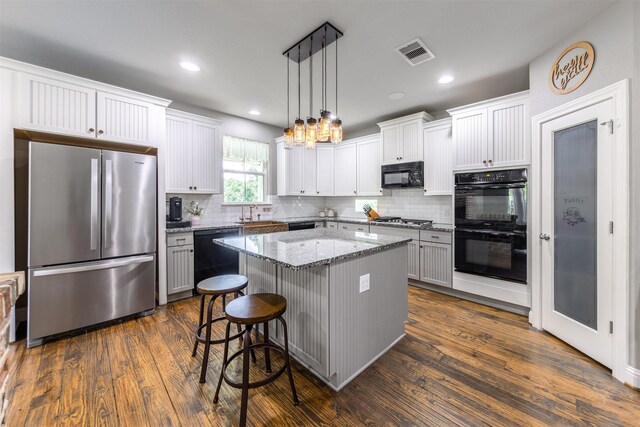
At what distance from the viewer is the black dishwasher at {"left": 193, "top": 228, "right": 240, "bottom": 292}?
12.0ft

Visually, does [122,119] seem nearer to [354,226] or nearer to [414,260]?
[354,226]

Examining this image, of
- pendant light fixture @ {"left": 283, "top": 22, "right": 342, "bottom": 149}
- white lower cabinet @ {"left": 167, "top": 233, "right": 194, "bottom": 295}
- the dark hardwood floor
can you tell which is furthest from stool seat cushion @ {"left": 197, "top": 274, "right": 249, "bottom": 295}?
white lower cabinet @ {"left": 167, "top": 233, "right": 194, "bottom": 295}

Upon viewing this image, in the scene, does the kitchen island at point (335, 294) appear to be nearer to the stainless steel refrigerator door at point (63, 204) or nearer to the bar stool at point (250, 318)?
the bar stool at point (250, 318)

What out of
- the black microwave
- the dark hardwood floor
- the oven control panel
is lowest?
the dark hardwood floor

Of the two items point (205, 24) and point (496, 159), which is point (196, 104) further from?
point (496, 159)

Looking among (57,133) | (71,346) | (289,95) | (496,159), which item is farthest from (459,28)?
(71,346)

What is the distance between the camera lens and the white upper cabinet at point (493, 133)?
2979 mm

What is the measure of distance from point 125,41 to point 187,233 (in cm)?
216

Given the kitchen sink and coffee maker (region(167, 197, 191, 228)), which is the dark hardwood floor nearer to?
coffee maker (region(167, 197, 191, 228))

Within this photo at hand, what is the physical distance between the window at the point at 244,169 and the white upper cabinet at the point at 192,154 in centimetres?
43

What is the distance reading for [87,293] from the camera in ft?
8.63

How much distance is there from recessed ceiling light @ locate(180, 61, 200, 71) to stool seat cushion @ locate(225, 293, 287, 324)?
2.60 meters

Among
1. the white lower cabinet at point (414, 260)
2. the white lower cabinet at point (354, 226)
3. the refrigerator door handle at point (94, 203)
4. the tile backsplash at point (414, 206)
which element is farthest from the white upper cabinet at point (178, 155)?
the white lower cabinet at point (414, 260)

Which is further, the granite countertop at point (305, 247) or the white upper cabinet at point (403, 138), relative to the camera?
the white upper cabinet at point (403, 138)
